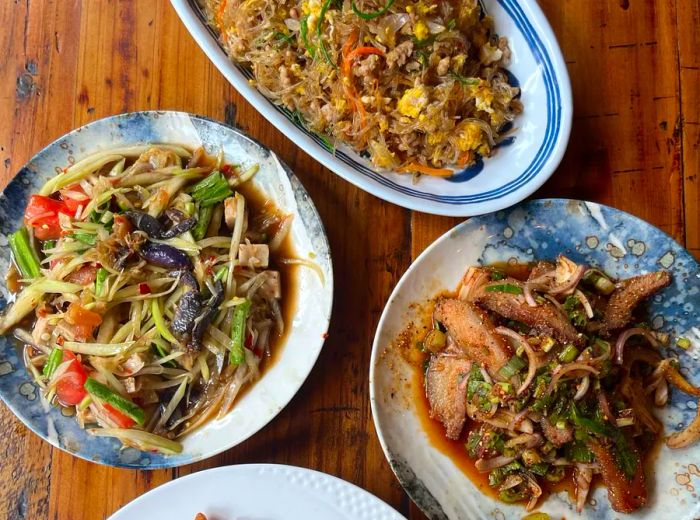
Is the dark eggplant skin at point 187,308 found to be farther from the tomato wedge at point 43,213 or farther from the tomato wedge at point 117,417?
the tomato wedge at point 43,213

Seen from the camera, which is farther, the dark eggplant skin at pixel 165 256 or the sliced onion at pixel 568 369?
the dark eggplant skin at pixel 165 256

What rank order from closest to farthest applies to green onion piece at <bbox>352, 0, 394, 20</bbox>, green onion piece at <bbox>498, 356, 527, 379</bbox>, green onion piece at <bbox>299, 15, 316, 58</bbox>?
1. green onion piece at <bbox>352, 0, 394, 20</bbox>
2. green onion piece at <bbox>299, 15, 316, 58</bbox>
3. green onion piece at <bbox>498, 356, 527, 379</bbox>

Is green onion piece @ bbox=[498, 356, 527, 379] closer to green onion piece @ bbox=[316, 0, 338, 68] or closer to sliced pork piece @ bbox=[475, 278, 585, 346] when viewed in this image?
sliced pork piece @ bbox=[475, 278, 585, 346]

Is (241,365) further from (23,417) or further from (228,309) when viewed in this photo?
(23,417)

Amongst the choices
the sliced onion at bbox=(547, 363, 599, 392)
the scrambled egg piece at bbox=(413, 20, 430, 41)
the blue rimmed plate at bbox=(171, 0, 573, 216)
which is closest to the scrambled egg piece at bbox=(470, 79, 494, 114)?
the blue rimmed plate at bbox=(171, 0, 573, 216)

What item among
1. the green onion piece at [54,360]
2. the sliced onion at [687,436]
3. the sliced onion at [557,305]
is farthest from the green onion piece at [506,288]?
the green onion piece at [54,360]

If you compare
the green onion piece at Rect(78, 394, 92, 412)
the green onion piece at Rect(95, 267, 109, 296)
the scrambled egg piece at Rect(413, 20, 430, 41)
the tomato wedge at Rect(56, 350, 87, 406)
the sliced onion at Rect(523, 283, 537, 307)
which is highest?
the scrambled egg piece at Rect(413, 20, 430, 41)
